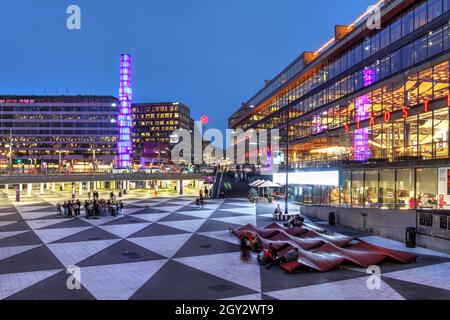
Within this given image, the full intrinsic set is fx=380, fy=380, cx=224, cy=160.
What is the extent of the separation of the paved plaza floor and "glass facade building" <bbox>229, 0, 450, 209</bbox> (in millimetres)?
5495

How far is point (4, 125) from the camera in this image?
158875mm

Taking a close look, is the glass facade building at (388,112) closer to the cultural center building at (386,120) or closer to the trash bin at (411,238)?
the cultural center building at (386,120)

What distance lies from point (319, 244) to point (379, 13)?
25.3m

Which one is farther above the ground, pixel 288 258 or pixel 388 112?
pixel 388 112

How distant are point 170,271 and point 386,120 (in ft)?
79.3

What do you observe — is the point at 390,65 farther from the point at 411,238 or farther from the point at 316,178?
the point at 411,238

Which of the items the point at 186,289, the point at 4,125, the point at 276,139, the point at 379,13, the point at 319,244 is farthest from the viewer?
the point at 4,125

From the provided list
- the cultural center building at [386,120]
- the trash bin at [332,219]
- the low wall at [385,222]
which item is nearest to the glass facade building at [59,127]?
the cultural center building at [386,120]

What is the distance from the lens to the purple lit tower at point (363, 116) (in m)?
36.8

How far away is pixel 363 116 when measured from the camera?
37.7m

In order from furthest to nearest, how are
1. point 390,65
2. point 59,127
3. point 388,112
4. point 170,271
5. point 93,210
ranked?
point 59,127 < point 93,210 < point 390,65 < point 388,112 < point 170,271
